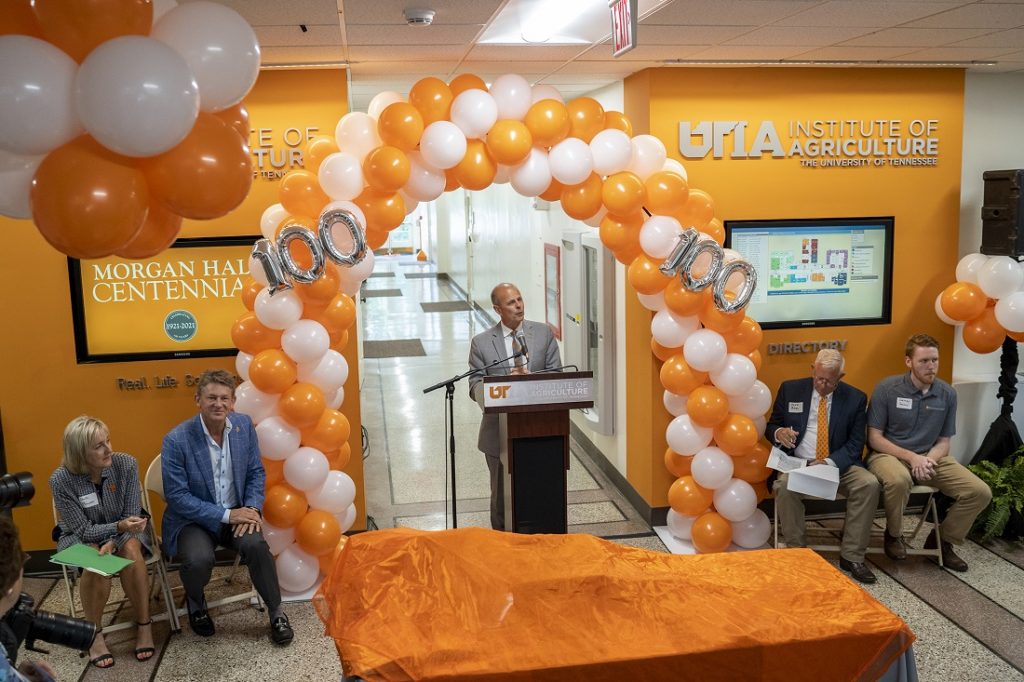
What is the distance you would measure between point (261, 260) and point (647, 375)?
106 inches

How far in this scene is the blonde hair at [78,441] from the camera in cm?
451

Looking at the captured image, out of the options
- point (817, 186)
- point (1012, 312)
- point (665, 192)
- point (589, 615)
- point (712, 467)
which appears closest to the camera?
point (589, 615)

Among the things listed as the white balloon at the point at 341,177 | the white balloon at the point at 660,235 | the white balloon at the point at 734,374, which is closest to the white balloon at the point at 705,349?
the white balloon at the point at 734,374

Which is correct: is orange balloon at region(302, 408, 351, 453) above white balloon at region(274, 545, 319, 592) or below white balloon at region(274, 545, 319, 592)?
above

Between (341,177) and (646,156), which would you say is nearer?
(341,177)

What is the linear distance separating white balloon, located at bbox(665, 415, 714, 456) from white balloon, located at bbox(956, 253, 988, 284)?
6.81 ft

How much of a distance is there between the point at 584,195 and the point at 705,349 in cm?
108

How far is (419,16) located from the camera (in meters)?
4.09

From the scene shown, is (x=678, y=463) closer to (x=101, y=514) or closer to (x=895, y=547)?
(x=895, y=547)

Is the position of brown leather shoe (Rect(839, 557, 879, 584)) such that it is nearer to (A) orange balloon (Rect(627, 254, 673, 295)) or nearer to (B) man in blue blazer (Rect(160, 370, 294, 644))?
(A) orange balloon (Rect(627, 254, 673, 295))

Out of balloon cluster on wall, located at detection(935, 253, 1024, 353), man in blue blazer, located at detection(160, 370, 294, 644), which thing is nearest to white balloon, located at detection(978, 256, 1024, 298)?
balloon cluster on wall, located at detection(935, 253, 1024, 353)

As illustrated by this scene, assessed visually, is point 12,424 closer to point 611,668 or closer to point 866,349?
point 611,668

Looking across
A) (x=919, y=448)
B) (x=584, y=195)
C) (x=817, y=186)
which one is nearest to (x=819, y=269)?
(x=817, y=186)

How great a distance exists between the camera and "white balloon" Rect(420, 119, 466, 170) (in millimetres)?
4637
